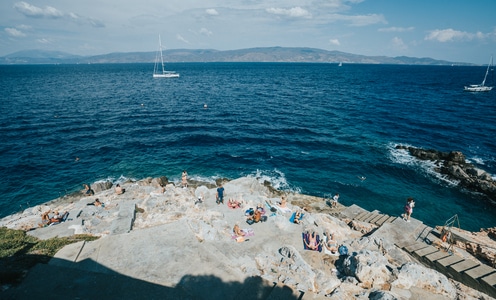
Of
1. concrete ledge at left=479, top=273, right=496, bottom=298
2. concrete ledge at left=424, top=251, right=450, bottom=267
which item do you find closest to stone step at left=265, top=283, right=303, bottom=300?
concrete ledge at left=424, top=251, right=450, bottom=267

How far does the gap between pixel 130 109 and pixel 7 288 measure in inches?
2191

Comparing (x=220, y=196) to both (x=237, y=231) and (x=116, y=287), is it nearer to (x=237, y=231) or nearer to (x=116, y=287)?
(x=237, y=231)

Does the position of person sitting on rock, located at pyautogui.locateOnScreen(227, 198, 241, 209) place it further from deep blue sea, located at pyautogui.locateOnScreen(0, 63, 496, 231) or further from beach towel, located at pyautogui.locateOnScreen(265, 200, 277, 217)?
deep blue sea, located at pyautogui.locateOnScreen(0, 63, 496, 231)

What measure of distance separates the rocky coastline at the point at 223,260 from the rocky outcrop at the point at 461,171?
18.2m

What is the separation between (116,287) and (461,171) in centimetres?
3862

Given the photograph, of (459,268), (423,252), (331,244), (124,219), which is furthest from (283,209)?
(124,219)

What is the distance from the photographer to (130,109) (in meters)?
59.4

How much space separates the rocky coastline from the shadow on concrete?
0.04 metres

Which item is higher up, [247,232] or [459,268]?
[247,232]

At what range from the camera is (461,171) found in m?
30.4

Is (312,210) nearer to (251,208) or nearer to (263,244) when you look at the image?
(251,208)

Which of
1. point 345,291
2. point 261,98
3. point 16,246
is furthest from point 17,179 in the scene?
point 261,98

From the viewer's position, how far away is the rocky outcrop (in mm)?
27594

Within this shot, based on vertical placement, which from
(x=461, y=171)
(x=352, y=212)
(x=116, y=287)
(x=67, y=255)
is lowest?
(x=352, y=212)
